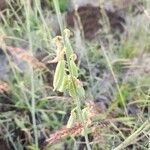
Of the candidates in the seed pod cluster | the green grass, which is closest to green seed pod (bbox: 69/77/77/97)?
the seed pod cluster

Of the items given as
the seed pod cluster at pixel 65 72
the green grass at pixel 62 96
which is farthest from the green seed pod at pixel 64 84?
the green grass at pixel 62 96

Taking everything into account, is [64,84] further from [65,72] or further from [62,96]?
[62,96]

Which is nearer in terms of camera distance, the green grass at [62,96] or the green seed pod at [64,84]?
the green seed pod at [64,84]

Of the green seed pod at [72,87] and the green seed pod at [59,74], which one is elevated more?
the green seed pod at [59,74]

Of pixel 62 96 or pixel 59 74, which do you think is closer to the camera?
pixel 59 74

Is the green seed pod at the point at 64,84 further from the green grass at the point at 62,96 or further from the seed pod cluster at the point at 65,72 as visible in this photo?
the green grass at the point at 62,96

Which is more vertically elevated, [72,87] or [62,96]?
[72,87]

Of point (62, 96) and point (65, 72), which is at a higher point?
point (65, 72)

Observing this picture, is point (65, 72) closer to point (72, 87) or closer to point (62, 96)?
point (72, 87)

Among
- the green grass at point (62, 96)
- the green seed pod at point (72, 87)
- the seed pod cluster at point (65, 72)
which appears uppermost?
the seed pod cluster at point (65, 72)

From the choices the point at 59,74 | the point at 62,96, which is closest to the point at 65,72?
the point at 59,74

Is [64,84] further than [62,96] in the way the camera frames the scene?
No
